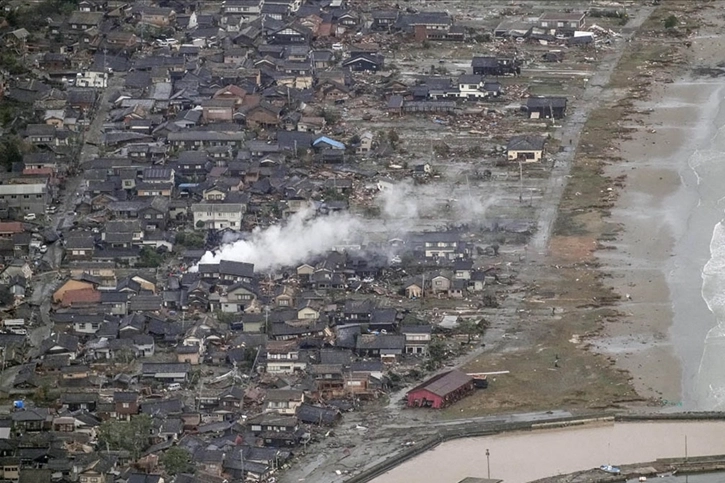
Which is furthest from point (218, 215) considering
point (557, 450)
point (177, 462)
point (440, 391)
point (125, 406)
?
point (557, 450)

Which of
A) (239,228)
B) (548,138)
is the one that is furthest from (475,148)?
(239,228)

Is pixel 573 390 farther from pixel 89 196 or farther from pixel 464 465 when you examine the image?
pixel 89 196

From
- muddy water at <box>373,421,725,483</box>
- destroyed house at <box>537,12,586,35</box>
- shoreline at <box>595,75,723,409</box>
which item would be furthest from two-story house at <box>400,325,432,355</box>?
destroyed house at <box>537,12,586,35</box>

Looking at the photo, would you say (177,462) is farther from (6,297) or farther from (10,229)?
(10,229)

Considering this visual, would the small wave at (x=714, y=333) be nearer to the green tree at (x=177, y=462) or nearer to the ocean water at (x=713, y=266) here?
the ocean water at (x=713, y=266)

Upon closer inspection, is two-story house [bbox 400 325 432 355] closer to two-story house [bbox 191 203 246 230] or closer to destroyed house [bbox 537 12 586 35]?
two-story house [bbox 191 203 246 230]

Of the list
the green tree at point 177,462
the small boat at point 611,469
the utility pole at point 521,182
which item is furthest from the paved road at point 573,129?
the green tree at point 177,462
